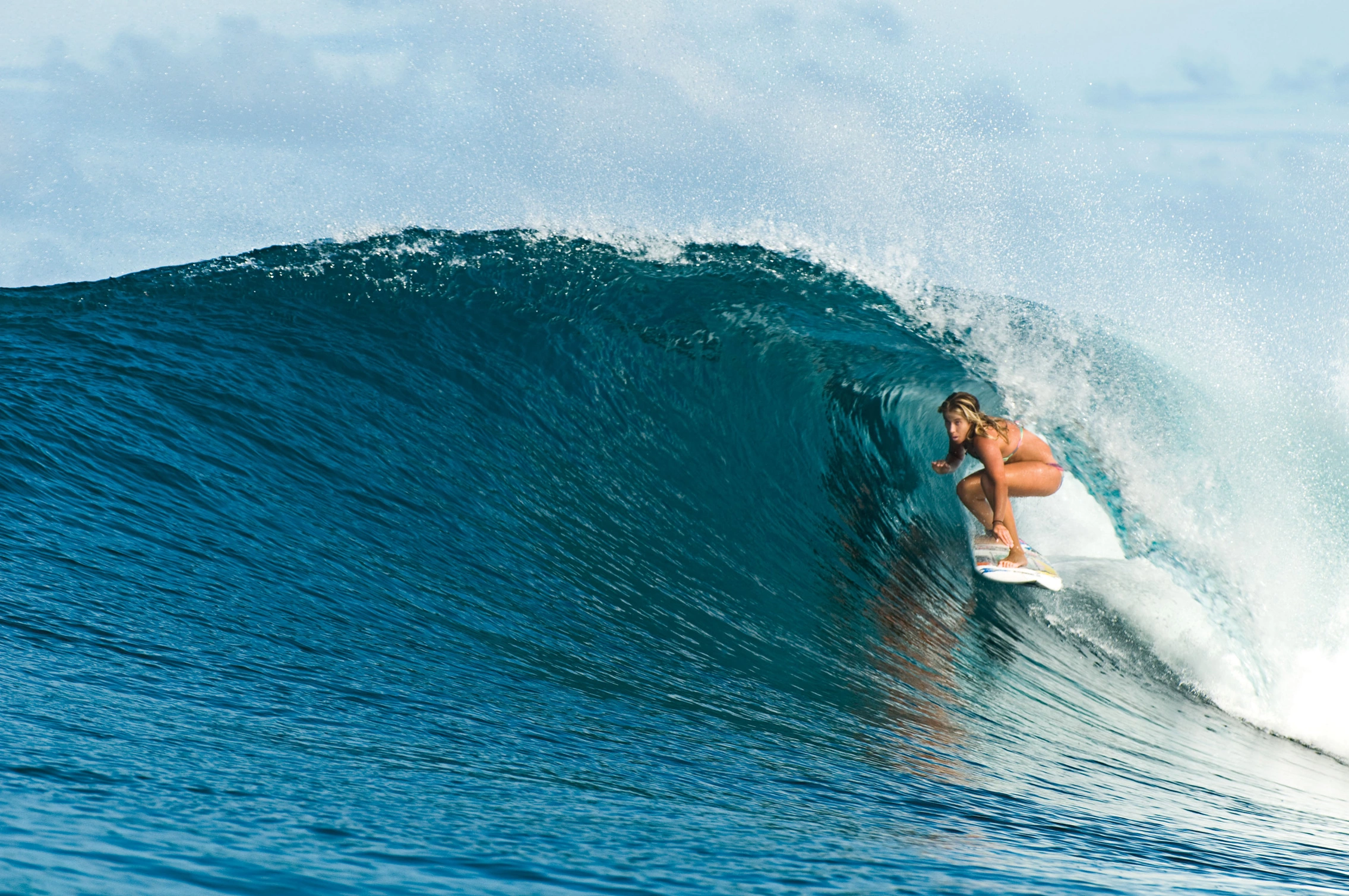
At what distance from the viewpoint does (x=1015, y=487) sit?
20.3ft

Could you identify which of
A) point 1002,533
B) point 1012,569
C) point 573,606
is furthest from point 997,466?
point 573,606

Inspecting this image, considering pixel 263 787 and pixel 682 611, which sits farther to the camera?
pixel 682 611

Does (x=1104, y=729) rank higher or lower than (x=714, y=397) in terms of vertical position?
lower

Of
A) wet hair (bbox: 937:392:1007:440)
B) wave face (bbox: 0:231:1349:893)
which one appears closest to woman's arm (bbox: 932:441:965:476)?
wet hair (bbox: 937:392:1007:440)

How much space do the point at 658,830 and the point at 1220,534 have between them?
569 centimetres

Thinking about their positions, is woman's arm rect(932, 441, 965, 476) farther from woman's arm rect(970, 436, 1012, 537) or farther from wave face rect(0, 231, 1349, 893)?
wave face rect(0, 231, 1349, 893)

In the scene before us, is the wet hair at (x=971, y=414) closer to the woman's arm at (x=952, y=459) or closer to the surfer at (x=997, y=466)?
the surfer at (x=997, y=466)

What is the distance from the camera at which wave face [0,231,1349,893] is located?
2422 mm

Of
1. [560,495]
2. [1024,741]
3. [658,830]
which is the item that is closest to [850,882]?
[658,830]

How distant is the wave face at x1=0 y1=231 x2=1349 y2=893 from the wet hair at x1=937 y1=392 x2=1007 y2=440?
1.10 m

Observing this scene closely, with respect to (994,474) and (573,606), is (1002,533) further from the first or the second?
(573,606)

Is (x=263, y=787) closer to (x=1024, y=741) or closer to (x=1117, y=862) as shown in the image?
(x=1117, y=862)

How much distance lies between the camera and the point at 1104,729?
15.6 feet

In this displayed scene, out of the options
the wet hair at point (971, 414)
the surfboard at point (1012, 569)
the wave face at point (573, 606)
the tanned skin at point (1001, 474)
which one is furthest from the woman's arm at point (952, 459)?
the wave face at point (573, 606)
